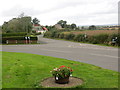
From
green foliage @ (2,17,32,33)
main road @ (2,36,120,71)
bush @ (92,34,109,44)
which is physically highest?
green foliage @ (2,17,32,33)

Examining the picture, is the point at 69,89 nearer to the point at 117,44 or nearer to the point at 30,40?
the point at 117,44

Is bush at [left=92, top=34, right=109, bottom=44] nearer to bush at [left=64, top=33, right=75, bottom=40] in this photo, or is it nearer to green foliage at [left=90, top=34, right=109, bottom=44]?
green foliage at [left=90, top=34, right=109, bottom=44]

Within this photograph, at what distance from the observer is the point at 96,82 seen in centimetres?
793

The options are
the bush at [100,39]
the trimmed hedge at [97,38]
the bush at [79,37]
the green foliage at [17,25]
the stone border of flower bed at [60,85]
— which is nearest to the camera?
the stone border of flower bed at [60,85]

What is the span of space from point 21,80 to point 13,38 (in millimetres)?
34569

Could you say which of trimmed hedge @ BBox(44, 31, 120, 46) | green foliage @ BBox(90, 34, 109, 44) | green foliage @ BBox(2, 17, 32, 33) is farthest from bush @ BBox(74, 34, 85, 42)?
green foliage @ BBox(2, 17, 32, 33)

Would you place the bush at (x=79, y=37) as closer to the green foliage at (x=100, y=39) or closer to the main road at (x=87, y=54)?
the green foliage at (x=100, y=39)

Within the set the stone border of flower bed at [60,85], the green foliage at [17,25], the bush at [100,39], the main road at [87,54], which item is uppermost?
the green foliage at [17,25]

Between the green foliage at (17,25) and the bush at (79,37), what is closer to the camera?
the bush at (79,37)

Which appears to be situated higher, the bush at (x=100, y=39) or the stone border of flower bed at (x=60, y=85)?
the bush at (x=100, y=39)

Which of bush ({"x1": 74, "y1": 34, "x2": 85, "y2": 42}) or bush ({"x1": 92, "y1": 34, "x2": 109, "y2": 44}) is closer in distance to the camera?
bush ({"x1": 92, "y1": 34, "x2": 109, "y2": 44})

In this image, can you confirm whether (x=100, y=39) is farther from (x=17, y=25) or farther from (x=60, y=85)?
(x=17, y=25)

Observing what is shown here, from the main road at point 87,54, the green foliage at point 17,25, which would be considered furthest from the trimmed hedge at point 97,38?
the green foliage at point 17,25

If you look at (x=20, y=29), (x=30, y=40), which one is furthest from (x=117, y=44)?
(x=20, y=29)
